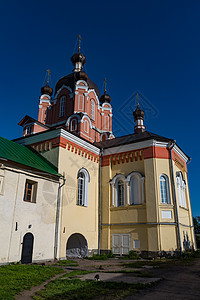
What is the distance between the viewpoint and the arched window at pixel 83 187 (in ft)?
46.4

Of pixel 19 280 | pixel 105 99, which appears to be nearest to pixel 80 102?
pixel 105 99

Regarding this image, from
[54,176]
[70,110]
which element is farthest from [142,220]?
[70,110]

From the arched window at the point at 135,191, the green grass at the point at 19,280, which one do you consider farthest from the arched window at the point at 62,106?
the green grass at the point at 19,280

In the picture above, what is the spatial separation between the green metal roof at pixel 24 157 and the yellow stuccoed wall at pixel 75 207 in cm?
75

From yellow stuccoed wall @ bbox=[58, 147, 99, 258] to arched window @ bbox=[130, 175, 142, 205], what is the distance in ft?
7.33

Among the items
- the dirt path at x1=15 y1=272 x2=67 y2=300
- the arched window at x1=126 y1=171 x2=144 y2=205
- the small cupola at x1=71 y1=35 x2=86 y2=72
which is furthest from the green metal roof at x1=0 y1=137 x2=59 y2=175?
the small cupola at x1=71 y1=35 x2=86 y2=72

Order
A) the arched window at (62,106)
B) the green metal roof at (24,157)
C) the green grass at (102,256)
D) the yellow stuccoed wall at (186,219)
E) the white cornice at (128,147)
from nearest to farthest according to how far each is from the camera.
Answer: the green metal roof at (24,157) → the green grass at (102,256) → the yellow stuccoed wall at (186,219) → the white cornice at (128,147) → the arched window at (62,106)

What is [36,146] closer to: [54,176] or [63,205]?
[54,176]

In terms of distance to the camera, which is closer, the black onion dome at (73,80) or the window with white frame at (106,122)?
the black onion dome at (73,80)

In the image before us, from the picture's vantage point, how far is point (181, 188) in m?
16.0

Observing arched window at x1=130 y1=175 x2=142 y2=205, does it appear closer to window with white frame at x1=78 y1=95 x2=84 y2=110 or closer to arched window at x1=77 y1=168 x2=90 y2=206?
arched window at x1=77 y1=168 x2=90 y2=206

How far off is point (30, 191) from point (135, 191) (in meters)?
6.23

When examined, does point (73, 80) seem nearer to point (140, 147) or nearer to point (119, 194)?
point (140, 147)

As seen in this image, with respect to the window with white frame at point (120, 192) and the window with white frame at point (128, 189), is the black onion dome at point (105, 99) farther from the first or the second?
the window with white frame at point (120, 192)
